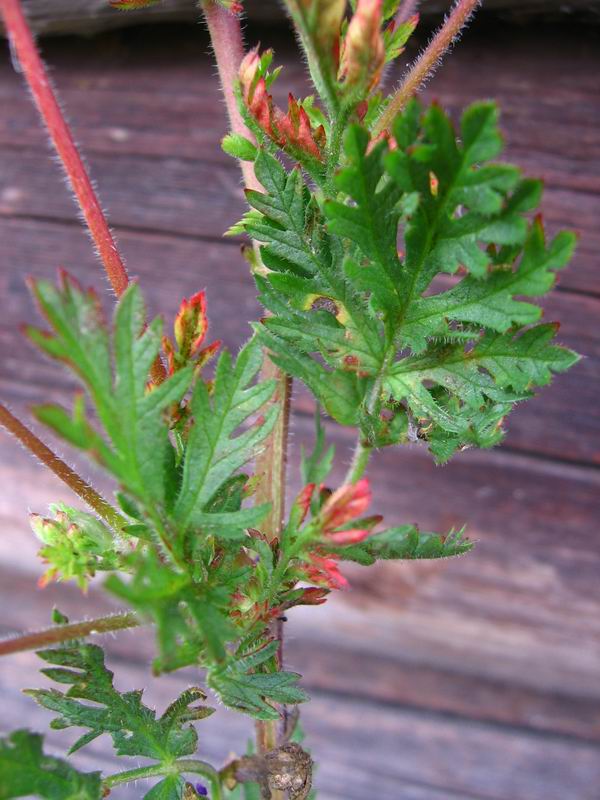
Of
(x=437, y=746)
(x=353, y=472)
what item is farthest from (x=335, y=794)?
(x=353, y=472)

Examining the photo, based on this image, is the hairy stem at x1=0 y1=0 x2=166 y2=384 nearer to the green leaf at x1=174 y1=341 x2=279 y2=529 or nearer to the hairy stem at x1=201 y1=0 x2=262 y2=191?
the green leaf at x1=174 y1=341 x2=279 y2=529

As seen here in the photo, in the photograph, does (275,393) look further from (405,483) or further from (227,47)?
(405,483)

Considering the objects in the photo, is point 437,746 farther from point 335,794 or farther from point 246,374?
point 246,374

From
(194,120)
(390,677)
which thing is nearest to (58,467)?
(194,120)


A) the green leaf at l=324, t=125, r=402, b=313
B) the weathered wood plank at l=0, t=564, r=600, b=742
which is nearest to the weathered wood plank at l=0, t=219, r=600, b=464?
the weathered wood plank at l=0, t=564, r=600, b=742

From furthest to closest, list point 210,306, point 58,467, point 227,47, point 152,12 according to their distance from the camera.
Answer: point 210,306 → point 152,12 → point 227,47 → point 58,467

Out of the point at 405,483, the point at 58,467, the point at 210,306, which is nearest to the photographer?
the point at 58,467

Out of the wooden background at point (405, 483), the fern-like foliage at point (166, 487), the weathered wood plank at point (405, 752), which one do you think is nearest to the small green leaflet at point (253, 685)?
the fern-like foliage at point (166, 487)
